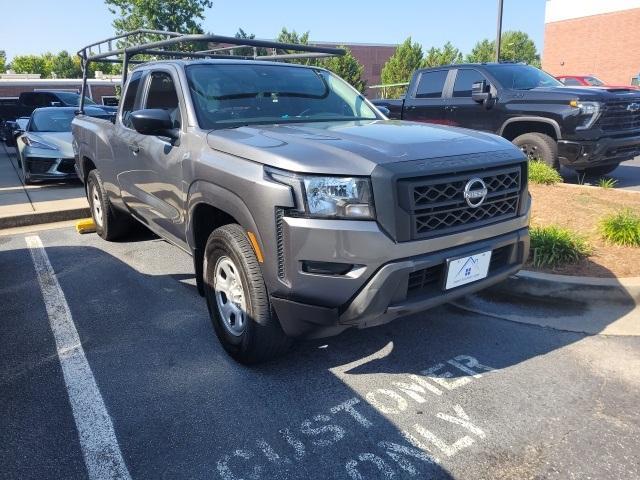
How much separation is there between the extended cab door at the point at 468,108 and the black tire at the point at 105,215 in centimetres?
565

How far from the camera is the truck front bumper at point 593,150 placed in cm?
735

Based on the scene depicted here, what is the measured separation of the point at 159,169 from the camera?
3961 millimetres

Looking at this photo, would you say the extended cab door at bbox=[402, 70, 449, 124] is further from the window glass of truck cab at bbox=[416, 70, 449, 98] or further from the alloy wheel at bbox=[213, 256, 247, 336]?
the alloy wheel at bbox=[213, 256, 247, 336]

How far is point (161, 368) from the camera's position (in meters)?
3.31

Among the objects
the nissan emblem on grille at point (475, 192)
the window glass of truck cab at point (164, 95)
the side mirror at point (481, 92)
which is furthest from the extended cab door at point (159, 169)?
the side mirror at point (481, 92)

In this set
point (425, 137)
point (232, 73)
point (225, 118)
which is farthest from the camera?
point (232, 73)

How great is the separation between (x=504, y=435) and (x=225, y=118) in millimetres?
2595

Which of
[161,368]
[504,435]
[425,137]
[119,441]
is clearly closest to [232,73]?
[425,137]

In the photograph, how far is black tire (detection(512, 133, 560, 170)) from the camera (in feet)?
25.0

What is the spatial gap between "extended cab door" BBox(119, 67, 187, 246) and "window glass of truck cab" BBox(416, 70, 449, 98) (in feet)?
20.3

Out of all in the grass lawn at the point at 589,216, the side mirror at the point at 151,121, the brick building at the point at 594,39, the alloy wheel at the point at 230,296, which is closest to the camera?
the alloy wheel at the point at 230,296

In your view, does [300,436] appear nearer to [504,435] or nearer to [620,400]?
[504,435]

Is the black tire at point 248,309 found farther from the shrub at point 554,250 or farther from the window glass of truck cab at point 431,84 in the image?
the window glass of truck cab at point 431,84

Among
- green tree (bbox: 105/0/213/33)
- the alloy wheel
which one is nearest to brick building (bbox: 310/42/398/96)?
green tree (bbox: 105/0/213/33)
